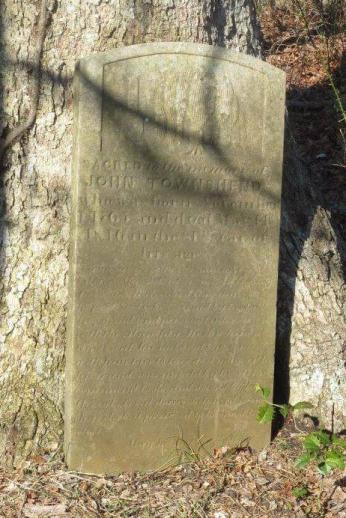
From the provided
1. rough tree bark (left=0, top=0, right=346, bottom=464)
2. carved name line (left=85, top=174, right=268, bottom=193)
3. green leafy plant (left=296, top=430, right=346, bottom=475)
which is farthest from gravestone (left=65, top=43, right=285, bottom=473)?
green leafy plant (left=296, top=430, right=346, bottom=475)

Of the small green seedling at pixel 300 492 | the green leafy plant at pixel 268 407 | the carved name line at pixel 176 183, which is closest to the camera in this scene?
the carved name line at pixel 176 183

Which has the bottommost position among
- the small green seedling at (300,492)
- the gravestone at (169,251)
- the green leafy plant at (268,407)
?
the small green seedling at (300,492)

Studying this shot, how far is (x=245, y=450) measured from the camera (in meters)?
3.93

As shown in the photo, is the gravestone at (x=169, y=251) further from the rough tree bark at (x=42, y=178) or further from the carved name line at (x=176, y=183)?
the rough tree bark at (x=42, y=178)

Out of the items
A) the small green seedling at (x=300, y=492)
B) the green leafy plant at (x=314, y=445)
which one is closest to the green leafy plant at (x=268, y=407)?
the green leafy plant at (x=314, y=445)

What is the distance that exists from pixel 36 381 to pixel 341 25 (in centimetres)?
684

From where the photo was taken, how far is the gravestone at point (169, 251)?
344 centimetres

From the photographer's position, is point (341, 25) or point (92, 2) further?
point (341, 25)

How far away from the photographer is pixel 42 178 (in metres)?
3.62

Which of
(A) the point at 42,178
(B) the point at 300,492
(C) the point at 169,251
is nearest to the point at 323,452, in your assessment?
(B) the point at 300,492

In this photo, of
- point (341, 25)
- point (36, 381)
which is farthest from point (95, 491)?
point (341, 25)

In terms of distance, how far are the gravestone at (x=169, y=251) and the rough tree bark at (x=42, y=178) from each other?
20 centimetres

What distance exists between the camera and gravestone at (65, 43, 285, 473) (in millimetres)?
3438

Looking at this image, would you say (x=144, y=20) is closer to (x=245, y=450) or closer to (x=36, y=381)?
(x=36, y=381)
